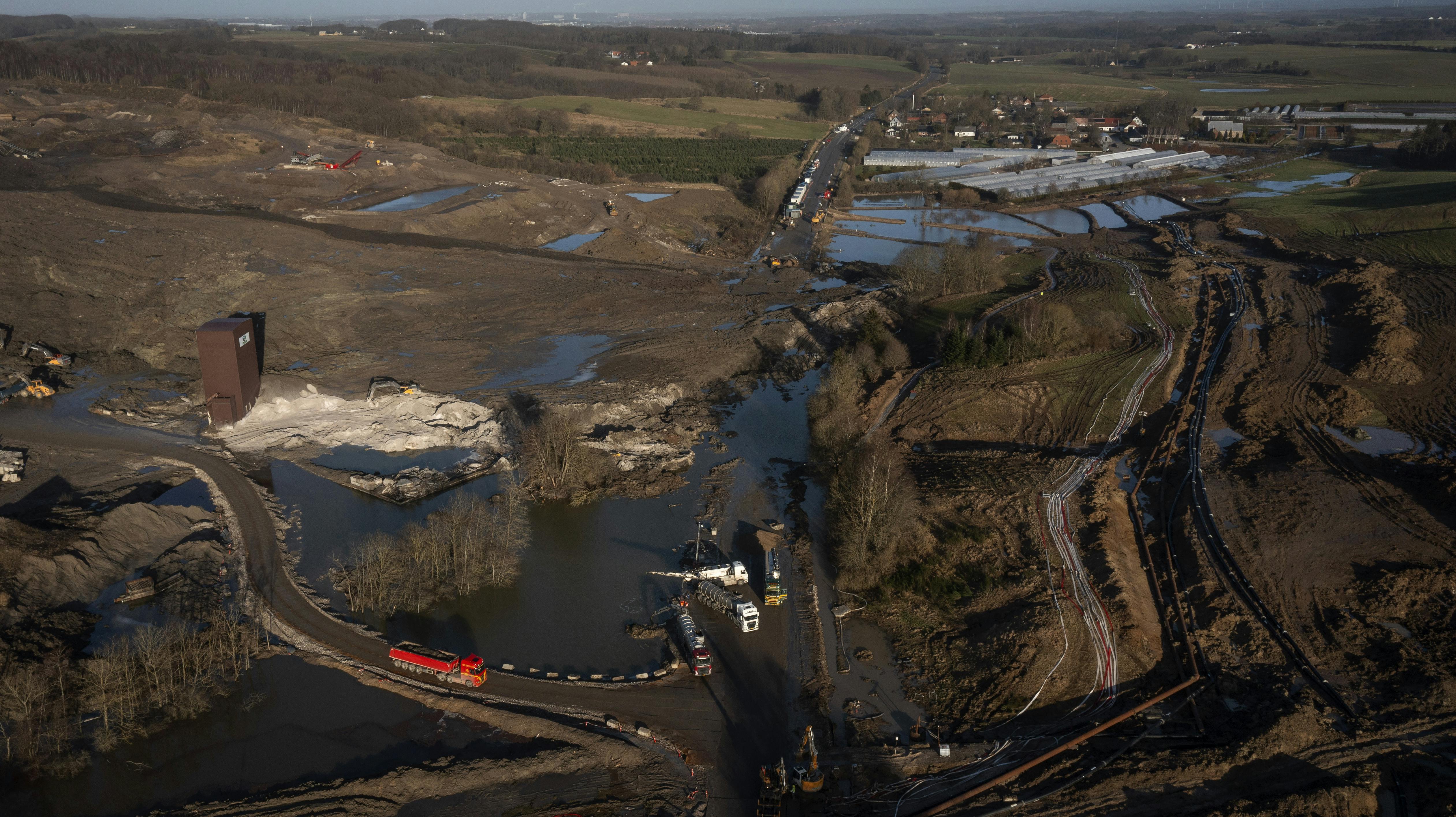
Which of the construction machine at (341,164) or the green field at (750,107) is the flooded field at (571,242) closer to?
the construction machine at (341,164)

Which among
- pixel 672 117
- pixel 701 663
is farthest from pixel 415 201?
pixel 672 117

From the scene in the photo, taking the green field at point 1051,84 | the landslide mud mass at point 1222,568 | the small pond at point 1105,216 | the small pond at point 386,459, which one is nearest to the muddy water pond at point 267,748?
the small pond at point 386,459

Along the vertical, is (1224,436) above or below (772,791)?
above

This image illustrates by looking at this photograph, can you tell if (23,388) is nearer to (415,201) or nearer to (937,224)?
(415,201)

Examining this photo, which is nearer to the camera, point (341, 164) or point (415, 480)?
point (415, 480)

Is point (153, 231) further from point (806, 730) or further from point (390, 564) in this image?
point (806, 730)

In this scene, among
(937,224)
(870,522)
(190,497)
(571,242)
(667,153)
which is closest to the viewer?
(870,522)

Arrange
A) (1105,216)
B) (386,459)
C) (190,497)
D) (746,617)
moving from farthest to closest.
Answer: (1105,216) < (386,459) < (190,497) < (746,617)
